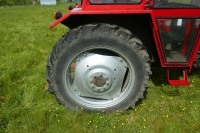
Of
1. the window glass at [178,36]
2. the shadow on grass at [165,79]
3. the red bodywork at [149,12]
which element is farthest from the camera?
the shadow on grass at [165,79]

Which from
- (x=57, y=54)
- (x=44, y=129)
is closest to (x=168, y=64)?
(x=57, y=54)

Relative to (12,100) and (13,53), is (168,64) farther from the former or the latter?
(13,53)

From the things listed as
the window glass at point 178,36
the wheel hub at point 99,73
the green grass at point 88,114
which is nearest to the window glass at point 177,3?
the window glass at point 178,36

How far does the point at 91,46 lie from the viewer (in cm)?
286

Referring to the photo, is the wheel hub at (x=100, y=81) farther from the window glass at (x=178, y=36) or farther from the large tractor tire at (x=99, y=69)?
the window glass at (x=178, y=36)

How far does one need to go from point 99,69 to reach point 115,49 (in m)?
0.34

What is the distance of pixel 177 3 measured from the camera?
9.96 feet

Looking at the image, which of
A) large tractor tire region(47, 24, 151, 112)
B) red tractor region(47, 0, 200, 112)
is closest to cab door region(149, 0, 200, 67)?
red tractor region(47, 0, 200, 112)

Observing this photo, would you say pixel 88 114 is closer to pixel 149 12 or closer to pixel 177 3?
pixel 149 12

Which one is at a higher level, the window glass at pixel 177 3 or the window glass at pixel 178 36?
the window glass at pixel 177 3

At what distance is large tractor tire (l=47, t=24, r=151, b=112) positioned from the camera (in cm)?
284

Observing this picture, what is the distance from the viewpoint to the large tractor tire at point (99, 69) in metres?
2.84

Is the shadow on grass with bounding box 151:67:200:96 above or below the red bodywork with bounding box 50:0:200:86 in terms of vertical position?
below

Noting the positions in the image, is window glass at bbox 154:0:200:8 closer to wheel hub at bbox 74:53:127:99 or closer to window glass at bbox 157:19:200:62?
window glass at bbox 157:19:200:62
